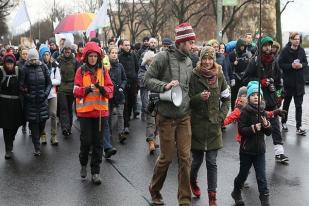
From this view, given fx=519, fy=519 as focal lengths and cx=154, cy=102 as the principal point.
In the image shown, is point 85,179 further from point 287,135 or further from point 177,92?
point 287,135

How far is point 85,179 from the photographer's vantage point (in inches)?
291

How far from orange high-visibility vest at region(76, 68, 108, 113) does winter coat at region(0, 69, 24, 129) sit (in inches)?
82.6

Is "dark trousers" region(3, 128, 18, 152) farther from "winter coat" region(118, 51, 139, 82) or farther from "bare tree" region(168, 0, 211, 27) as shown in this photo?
"bare tree" region(168, 0, 211, 27)

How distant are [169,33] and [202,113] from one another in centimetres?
4746

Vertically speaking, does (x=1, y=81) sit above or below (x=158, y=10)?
below

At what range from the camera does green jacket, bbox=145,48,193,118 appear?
575cm

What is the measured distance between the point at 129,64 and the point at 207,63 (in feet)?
17.3

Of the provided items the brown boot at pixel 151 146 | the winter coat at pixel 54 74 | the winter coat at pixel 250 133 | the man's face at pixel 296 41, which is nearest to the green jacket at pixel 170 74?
the winter coat at pixel 250 133

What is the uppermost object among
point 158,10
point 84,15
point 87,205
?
point 158,10

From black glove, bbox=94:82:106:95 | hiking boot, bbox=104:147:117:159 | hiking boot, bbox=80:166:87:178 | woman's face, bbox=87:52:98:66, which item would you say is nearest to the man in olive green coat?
black glove, bbox=94:82:106:95

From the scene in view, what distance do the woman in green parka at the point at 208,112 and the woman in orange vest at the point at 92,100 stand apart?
5.21 ft

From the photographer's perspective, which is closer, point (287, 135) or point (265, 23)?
point (287, 135)

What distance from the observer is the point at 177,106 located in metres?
5.68

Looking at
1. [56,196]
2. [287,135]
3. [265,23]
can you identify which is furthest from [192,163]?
[265,23]
